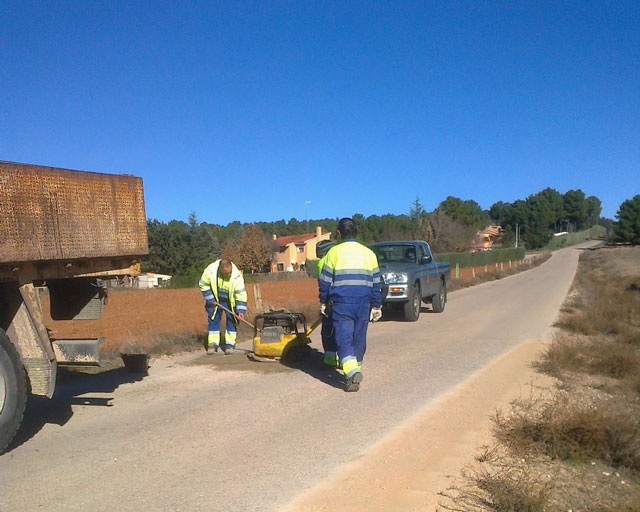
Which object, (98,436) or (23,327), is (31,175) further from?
(98,436)

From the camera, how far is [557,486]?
4461 millimetres

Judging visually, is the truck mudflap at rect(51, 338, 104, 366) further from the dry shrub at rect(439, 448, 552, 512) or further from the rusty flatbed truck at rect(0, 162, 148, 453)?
the dry shrub at rect(439, 448, 552, 512)

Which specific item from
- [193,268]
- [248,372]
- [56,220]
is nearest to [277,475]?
[56,220]

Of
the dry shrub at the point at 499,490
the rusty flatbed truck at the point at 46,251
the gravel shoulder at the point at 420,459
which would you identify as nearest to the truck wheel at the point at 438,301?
the gravel shoulder at the point at 420,459

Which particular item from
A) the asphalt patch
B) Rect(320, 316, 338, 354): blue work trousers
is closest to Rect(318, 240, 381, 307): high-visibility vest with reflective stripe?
Rect(320, 316, 338, 354): blue work trousers

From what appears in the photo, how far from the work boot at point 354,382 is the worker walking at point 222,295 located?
311 cm

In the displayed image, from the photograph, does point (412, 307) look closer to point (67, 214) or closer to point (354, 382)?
point (354, 382)

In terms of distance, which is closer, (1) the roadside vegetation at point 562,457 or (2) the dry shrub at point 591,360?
(1) the roadside vegetation at point 562,457

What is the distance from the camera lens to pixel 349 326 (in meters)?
6.92

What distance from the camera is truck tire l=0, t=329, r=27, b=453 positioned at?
494cm

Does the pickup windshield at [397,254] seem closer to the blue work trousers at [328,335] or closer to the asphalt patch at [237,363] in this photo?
the asphalt patch at [237,363]

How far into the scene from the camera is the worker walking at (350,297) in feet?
22.7

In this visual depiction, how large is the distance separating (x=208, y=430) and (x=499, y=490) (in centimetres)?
274

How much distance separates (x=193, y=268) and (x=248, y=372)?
199 feet
